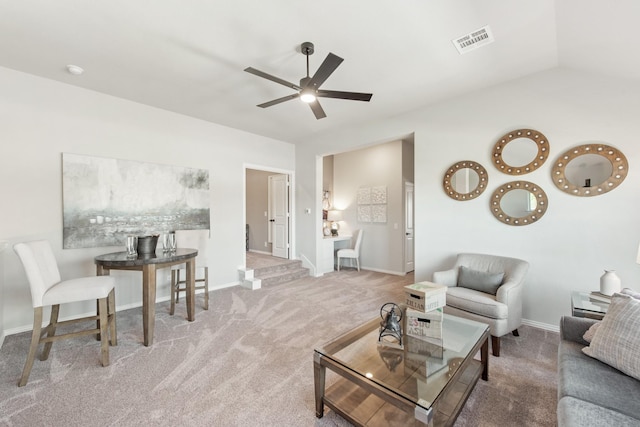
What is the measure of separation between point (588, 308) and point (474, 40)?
8.06 feet

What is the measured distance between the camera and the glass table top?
146cm

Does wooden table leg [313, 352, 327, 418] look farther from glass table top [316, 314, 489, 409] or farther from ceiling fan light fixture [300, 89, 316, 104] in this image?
ceiling fan light fixture [300, 89, 316, 104]

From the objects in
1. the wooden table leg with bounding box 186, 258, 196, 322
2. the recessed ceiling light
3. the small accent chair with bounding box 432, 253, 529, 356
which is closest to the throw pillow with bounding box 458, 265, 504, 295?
the small accent chair with bounding box 432, 253, 529, 356

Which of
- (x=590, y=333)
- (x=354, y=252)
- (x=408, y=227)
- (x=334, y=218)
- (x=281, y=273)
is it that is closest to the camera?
(x=590, y=333)

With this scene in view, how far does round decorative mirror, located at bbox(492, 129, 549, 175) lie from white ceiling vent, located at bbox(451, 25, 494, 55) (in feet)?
4.22

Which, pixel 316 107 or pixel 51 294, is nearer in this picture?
pixel 51 294

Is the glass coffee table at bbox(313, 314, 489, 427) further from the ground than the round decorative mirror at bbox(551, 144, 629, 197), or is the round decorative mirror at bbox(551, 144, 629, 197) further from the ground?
the round decorative mirror at bbox(551, 144, 629, 197)

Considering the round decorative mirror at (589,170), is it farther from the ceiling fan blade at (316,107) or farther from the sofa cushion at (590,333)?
the ceiling fan blade at (316,107)

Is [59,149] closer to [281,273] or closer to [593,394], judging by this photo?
[281,273]

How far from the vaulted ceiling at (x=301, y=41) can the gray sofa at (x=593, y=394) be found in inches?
94.8

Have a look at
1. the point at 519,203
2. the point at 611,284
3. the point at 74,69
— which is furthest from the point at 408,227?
the point at 74,69

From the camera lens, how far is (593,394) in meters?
1.31

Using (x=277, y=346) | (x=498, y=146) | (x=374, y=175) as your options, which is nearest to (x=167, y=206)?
(x=277, y=346)

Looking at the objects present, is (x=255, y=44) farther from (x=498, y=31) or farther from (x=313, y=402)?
(x=313, y=402)
